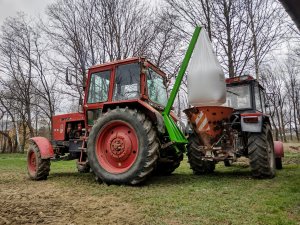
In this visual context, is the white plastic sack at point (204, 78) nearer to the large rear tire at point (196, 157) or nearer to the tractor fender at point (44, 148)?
the large rear tire at point (196, 157)

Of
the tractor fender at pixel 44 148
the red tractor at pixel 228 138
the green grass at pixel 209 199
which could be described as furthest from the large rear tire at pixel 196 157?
the tractor fender at pixel 44 148

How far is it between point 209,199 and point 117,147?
7.85 ft

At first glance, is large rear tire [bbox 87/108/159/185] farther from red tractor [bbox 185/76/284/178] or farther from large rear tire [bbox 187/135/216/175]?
large rear tire [bbox 187/135/216/175]

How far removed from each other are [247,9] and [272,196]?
12100 mm

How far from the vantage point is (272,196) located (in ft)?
16.5

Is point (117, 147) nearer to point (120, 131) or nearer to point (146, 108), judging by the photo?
point (120, 131)

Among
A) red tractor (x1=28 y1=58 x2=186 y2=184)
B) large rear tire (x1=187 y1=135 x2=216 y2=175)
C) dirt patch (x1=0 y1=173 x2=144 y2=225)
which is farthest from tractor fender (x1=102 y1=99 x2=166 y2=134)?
dirt patch (x1=0 y1=173 x2=144 y2=225)

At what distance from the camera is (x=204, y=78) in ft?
21.2

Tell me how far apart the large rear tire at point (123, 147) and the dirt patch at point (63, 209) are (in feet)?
3.21

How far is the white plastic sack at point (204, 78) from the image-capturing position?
6496 millimetres

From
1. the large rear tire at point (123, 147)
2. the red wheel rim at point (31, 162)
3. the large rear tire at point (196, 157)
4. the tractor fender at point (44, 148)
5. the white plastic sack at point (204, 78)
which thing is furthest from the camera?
the red wheel rim at point (31, 162)

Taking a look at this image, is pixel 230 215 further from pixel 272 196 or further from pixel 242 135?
pixel 242 135

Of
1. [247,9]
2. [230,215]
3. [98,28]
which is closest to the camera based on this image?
[230,215]

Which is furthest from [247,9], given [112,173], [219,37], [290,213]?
[290,213]
